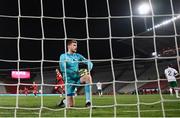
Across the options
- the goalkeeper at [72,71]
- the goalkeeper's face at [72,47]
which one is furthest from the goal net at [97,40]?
the goalkeeper's face at [72,47]

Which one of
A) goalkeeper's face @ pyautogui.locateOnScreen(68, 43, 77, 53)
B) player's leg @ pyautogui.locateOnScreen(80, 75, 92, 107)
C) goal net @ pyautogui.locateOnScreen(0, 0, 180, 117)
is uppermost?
goal net @ pyautogui.locateOnScreen(0, 0, 180, 117)

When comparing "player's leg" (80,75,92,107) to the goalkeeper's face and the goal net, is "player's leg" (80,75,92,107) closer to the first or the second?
the goalkeeper's face

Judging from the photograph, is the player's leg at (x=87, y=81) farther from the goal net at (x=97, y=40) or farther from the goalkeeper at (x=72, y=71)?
the goal net at (x=97, y=40)

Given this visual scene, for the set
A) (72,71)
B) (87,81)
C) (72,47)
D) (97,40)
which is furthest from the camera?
(97,40)

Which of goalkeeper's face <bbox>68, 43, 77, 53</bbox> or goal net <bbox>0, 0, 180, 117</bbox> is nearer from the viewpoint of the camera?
goalkeeper's face <bbox>68, 43, 77, 53</bbox>

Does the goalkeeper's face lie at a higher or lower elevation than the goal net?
lower

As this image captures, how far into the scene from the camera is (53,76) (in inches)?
1329

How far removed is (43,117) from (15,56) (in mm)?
28094

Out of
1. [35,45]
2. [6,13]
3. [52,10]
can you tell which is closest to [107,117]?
[52,10]

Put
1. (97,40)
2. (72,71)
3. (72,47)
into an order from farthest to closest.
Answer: (97,40)
(72,71)
(72,47)

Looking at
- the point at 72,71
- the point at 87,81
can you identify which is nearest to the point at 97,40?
the point at 72,71

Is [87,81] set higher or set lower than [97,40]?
lower

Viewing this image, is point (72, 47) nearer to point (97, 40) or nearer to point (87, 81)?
point (87, 81)

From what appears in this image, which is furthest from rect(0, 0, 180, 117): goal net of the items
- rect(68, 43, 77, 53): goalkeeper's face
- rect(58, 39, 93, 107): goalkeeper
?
rect(68, 43, 77, 53): goalkeeper's face
